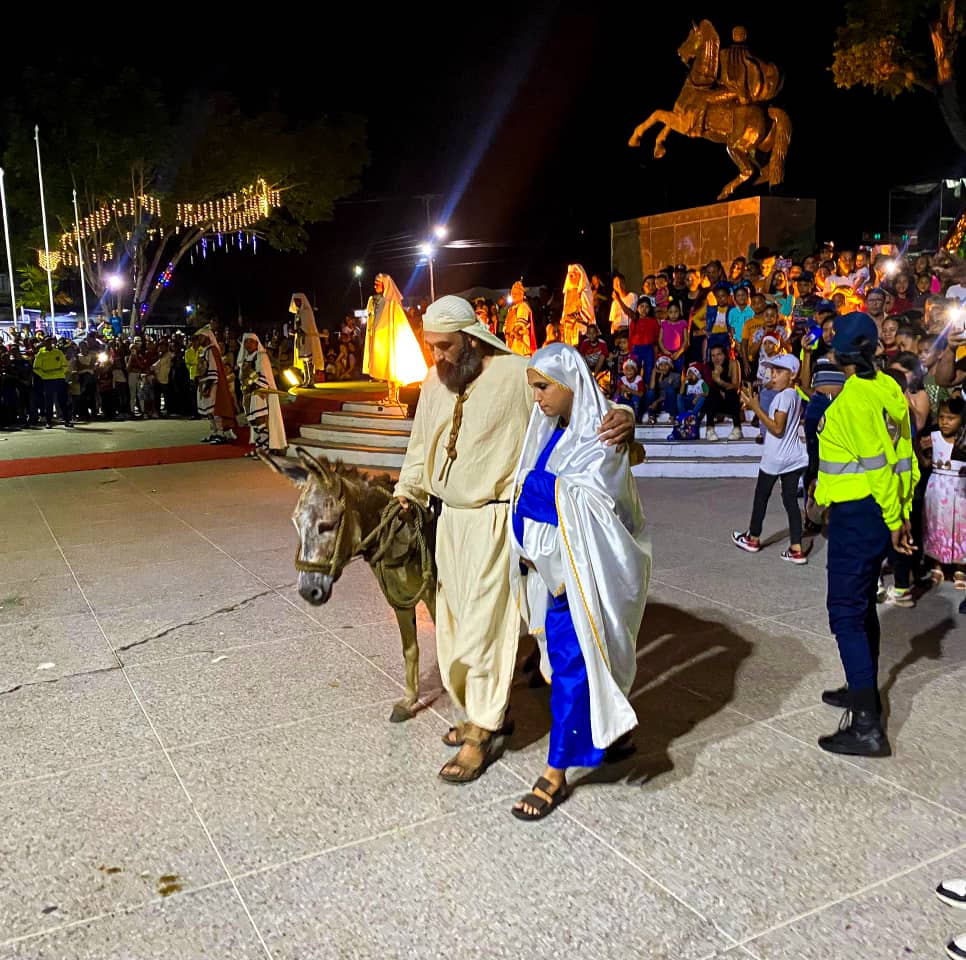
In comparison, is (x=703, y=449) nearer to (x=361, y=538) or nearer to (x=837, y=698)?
(x=837, y=698)

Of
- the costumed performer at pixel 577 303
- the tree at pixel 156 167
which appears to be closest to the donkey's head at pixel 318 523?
the costumed performer at pixel 577 303

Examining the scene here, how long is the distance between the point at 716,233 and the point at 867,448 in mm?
13288

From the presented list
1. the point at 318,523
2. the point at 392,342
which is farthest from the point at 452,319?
the point at 392,342

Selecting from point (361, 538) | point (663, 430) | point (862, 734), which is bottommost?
point (862, 734)

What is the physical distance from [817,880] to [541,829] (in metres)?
0.95

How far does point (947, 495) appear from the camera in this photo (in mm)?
6242

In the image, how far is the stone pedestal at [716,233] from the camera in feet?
50.5

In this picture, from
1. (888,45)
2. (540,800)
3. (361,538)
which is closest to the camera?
(540,800)

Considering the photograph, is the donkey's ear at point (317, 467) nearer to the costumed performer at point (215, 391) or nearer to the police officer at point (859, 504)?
the police officer at point (859, 504)

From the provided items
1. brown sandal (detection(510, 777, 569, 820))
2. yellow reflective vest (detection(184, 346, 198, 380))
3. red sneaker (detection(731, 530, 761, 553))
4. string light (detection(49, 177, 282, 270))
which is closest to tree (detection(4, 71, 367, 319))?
string light (detection(49, 177, 282, 270))

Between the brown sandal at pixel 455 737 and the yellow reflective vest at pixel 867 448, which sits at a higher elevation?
the yellow reflective vest at pixel 867 448

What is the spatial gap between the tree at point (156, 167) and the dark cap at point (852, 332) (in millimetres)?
26732

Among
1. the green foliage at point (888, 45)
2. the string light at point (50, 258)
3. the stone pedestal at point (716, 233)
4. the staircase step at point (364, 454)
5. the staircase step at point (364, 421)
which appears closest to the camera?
the staircase step at point (364, 454)

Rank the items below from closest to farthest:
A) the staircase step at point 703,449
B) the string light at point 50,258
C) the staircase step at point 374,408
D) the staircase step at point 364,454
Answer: the staircase step at point 703,449, the staircase step at point 364,454, the staircase step at point 374,408, the string light at point 50,258
